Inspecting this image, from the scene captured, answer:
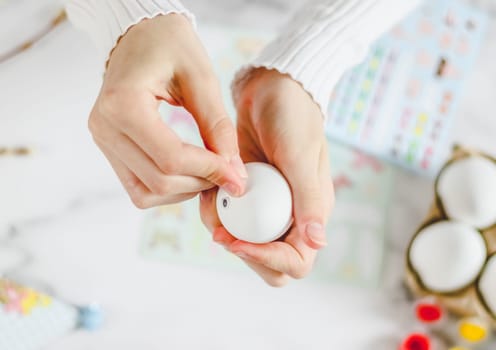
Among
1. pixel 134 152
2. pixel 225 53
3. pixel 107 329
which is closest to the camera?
pixel 134 152

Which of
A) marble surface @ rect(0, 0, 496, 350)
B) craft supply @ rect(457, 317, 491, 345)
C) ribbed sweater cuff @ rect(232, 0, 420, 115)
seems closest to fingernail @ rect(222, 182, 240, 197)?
ribbed sweater cuff @ rect(232, 0, 420, 115)

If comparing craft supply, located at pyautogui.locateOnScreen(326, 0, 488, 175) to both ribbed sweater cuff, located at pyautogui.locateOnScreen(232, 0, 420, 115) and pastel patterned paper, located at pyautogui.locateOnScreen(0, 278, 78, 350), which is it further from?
pastel patterned paper, located at pyautogui.locateOnScreen(0, 278, 78, 350)

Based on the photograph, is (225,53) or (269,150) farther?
(225,53)

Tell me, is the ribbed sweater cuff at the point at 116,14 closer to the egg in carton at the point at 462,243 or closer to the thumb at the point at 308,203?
the thumb at the point at 308,203

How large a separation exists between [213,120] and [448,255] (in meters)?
0.34

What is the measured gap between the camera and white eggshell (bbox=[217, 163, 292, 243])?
50 centimetres

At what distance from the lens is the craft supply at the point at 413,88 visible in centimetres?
82

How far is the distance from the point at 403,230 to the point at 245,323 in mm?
223

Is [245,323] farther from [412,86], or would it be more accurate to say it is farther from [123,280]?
[412,86]

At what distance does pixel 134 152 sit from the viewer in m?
0.49

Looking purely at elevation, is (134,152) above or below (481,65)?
above

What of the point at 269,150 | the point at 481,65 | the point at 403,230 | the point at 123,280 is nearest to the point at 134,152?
the point at 269,150

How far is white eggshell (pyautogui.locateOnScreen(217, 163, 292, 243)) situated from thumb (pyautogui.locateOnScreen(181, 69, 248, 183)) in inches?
0.7

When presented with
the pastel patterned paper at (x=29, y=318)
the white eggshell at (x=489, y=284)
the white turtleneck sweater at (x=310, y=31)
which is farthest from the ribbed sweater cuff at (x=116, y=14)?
the white eggshell at (x=489, y=284)
